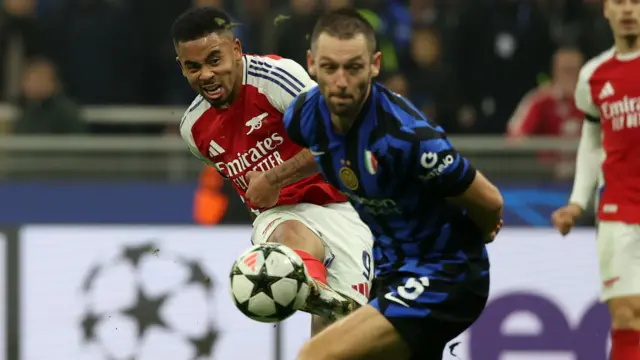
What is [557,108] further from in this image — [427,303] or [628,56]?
[427,303]

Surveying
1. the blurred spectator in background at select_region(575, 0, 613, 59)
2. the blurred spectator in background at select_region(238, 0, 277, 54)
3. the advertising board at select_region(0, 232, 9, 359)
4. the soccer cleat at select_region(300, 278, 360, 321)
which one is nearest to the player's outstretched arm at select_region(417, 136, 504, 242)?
the soccer cleat at select_region(300, 278, 360, 321)

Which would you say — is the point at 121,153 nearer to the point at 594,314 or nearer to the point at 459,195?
the point at 594,314

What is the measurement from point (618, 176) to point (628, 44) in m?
0.66

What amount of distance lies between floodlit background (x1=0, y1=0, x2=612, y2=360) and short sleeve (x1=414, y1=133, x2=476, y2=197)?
12.9 feet

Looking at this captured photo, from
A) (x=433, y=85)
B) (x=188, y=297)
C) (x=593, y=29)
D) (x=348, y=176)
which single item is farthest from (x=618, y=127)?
(x=593, y=29)

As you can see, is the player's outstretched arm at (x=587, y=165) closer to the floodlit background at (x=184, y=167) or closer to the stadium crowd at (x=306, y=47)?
the floodlit background at (x=184, y=167)

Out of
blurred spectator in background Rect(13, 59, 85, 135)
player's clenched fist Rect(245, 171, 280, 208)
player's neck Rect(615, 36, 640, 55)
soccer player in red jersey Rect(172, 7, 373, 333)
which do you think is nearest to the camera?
player's clenched fist Rect(245, 171, 280, 208)

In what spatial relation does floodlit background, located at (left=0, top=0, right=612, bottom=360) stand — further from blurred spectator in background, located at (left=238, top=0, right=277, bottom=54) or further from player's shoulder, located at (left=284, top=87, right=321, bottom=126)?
player's shoulder, located at (left=284, top=87, right=321, bottom=126)

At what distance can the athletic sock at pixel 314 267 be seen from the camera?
5871mm

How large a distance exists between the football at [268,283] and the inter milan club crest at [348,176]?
0.49 m

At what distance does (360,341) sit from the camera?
496 cm

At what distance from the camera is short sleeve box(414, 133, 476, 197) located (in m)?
4.85

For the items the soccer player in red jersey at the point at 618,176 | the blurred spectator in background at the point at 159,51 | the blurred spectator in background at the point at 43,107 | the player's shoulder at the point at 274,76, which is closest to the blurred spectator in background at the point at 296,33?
the blurred spectator in background at the point at 159,51

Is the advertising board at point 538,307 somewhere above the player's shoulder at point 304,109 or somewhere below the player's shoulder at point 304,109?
below
